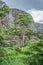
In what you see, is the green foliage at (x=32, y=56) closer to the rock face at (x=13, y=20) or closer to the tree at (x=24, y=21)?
the tree at (x=24, y=21)

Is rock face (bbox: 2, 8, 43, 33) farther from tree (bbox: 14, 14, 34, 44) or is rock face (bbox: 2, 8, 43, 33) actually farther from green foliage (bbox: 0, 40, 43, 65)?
green foliage (bbox: 0, 40, 43, 65)

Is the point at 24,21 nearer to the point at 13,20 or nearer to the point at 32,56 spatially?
the point at 32,56

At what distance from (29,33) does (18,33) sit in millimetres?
2920

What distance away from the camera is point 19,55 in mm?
30109

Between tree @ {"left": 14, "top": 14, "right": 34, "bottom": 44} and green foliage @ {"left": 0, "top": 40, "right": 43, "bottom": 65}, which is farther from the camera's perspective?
tree @ {"left": 14, "top": 14, "right": 34, "bottom": 44}

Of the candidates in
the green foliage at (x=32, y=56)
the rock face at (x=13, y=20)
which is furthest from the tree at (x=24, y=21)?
the green foliage at (x=32, y=56)

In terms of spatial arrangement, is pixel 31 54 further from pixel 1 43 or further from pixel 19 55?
pixel 1 43

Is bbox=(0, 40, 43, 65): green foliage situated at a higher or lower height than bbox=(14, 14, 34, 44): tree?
lower

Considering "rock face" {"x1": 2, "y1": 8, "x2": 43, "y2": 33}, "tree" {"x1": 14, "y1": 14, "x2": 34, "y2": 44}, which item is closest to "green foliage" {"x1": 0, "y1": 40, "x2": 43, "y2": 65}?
"tree" {"x1": 14, "y1": 14, "x2": 34, "y2": 44}

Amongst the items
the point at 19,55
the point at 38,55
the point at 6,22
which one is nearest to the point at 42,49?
the point at 38,55

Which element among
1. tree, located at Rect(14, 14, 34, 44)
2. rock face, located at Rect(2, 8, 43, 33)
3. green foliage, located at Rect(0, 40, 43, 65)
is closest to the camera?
green foliage, located at Rect(0, 40, 43, 65)

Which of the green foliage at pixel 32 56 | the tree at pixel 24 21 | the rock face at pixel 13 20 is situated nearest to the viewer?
the green foliage at pixel 32 56

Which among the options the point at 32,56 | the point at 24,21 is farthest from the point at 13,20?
the point at 32,56

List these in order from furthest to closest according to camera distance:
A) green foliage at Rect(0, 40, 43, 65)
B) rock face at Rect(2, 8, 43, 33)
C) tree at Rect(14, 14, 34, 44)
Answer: rock face at Rect(2, 8, 43, 33), tree at Rect(14, 14, 34, 44), green foliage at Rect(0, 40, 43, 65)
